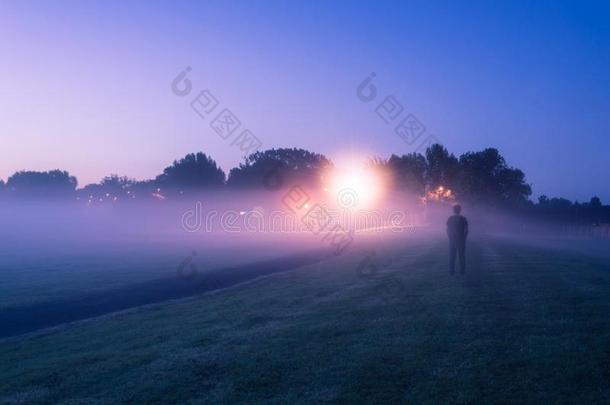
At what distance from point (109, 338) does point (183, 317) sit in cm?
231

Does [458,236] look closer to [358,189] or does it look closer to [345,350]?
[345,350]

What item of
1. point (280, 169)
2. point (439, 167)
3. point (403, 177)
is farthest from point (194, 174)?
point (439, 167)

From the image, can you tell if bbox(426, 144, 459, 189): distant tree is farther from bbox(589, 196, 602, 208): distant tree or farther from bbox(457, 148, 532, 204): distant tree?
bbox(589, 196, 602, 208): distant tree

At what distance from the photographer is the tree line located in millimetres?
100875

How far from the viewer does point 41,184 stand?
166250mm

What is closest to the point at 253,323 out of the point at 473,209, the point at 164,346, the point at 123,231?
the point at 164,346

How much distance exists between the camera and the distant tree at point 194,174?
4931 inches

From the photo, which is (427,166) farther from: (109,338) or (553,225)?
(109,338)

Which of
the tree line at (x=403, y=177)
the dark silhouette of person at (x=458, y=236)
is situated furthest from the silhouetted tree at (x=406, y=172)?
the dark silhouette of person at (x=458, y=236)

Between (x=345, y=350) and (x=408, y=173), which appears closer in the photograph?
(x=345, y=350)

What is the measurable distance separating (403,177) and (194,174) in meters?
46.0

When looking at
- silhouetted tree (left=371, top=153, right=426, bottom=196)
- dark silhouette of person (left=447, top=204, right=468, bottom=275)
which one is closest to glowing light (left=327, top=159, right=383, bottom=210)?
silhouetted tree (left=371, top=153, right=426, bottom=196)

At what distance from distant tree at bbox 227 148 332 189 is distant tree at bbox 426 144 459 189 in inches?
1121

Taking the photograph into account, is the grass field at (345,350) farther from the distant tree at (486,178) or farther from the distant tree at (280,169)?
the distant tree at (280,169)
